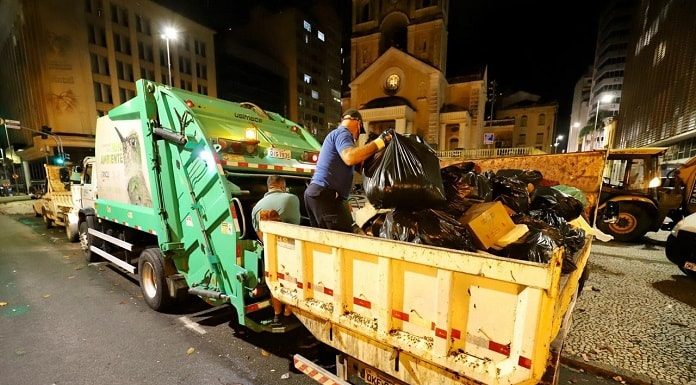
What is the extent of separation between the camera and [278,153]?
3713mm

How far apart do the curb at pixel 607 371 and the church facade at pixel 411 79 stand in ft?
75.4

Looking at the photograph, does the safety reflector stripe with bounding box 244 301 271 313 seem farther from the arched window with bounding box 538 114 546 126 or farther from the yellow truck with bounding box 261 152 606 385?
the arched window with bounding box 538 114 546 126

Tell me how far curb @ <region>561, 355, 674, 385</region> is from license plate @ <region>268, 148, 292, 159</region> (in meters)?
3.75

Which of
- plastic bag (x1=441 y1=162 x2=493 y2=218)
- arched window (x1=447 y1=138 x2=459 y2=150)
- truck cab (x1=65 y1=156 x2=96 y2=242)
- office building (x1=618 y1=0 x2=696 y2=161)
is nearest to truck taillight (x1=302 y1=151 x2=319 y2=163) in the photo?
plastic bag (x1=441 y1=162 x2=493 y2=218)

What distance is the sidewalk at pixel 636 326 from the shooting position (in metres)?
2.52

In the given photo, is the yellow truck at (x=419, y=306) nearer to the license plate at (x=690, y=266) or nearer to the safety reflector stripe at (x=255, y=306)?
the safety reflector stripe at (x=255, y=306)

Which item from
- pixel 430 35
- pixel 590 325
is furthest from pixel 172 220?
pixel 430 35

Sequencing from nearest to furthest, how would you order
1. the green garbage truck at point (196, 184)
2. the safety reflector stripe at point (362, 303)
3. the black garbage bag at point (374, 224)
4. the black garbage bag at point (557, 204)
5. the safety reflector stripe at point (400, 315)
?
the safety reflector stripe at point (400, 315), the safety reflector stripe at point (362, 303), the black garbage bag at point (374, 224), the green garbage truck at point (196, 184), the black garbage bag at point (557, 204)

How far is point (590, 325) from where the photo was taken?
321cm

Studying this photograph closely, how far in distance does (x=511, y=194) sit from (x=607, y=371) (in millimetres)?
1736

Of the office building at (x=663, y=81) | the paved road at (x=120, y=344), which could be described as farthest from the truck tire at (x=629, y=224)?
the office building at (x=663, y=81)

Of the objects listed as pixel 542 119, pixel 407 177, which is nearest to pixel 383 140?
pixel 407 177

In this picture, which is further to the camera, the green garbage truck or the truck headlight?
the truck headlight

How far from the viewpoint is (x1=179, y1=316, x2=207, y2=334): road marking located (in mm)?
3272
